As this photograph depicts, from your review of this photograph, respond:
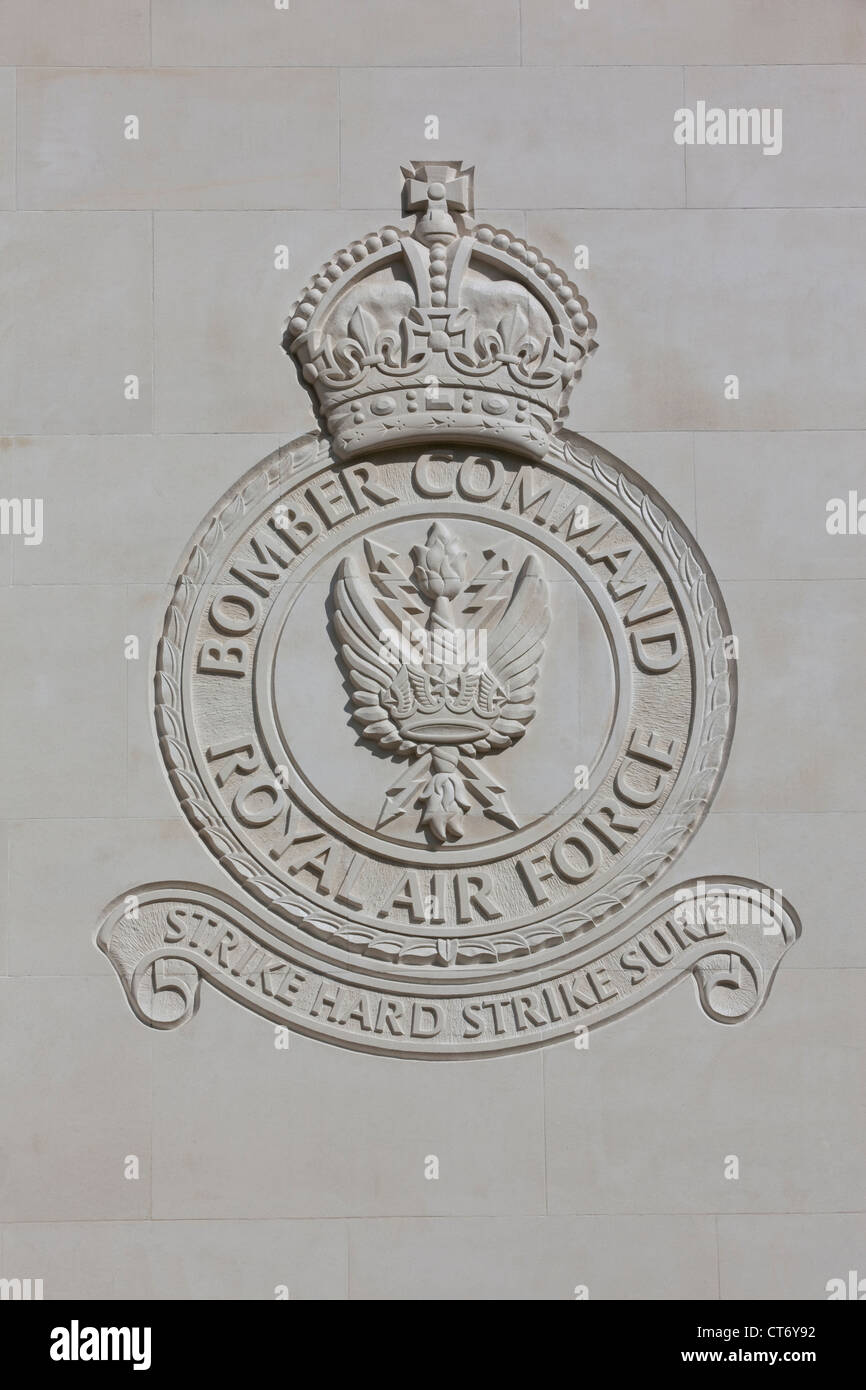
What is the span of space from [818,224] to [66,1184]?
5.45 m

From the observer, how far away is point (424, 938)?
685 cm

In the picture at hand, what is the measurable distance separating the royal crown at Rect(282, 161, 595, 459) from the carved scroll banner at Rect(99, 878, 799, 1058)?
2188 mm

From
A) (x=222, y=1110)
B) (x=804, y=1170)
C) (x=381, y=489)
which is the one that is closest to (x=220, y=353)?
(x=381, y=489)

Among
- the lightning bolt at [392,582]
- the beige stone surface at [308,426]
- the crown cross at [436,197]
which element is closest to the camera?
the beige stone surface at [308,426]

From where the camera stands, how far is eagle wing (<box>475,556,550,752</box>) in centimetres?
692

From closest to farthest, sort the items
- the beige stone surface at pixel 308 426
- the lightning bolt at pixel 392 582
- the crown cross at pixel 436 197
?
1. the beige stone surface at pixel 308 426
2. the lightning bolt at pixel 392 582
3. the crown cross at pixel 436 197

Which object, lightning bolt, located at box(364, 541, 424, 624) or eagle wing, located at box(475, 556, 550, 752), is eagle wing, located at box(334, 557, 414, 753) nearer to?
lightning bolt, located at box(364, 541, 424, 624)

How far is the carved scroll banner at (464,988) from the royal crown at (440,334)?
2188 mm

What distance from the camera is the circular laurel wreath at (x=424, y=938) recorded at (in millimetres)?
6836

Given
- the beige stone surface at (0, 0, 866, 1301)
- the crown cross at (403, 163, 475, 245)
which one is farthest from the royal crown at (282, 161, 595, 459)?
the beige stone surface at (0, 0, 866, 1301)

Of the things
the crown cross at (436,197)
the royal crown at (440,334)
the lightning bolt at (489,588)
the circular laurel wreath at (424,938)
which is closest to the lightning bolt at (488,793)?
the circular laurel wreath at (424,938)

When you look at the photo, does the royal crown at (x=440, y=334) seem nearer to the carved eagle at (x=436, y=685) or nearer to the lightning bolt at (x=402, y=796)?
the carved eagle at (x=436, y=685)

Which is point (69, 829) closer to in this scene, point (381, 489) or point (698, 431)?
point (381, 489)

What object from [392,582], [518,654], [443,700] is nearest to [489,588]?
[518,654]
